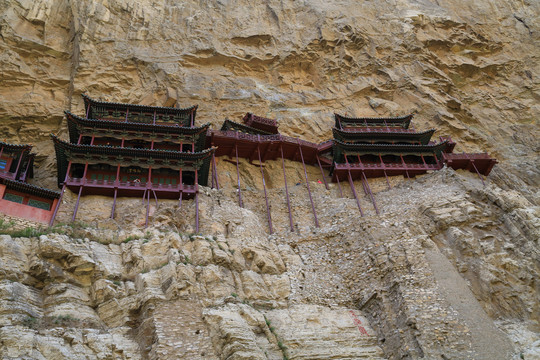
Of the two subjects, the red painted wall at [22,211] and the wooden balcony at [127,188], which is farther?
the wooden balcony at [127,188]

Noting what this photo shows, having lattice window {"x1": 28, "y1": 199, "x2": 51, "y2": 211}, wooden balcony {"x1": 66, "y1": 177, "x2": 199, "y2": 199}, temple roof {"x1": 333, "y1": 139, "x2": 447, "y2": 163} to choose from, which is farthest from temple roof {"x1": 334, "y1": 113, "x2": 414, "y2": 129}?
lattice window {"x1": 28, "y1": 199, "x2": 51, "y2": 211}

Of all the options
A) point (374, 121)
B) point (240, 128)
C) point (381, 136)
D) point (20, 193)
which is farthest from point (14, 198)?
point (374, 121)

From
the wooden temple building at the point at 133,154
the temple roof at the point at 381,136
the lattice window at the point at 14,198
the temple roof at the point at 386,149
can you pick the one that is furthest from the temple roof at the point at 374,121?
the lattice window at the point at 14,198

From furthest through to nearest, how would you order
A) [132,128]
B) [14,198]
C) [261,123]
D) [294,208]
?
1. [261,123]
2. [132,128]
3. [294,208]
4. [14,198]

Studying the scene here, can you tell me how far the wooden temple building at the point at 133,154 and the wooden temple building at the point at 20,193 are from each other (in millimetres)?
1409

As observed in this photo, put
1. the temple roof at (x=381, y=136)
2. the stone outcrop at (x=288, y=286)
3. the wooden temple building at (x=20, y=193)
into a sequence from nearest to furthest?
the stone outcrop at (x=288, y=286) < the wooden temple building at (x=20, y=193) < the temple roof at (x=381, y=136)

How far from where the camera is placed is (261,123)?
123 ft

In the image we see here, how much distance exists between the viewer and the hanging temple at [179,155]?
87.7 feet

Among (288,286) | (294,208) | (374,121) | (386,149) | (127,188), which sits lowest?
(288,286)

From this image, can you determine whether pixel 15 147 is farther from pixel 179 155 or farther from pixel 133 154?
pixel 179 155

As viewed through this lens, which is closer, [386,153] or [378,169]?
[378,169]

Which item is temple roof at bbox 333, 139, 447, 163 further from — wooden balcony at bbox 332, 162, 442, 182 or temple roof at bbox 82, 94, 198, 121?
temple roof at bbox 82, 94, 198, 121

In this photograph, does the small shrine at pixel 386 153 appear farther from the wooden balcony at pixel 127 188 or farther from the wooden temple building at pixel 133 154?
the wooden balcony at pixel 127 188

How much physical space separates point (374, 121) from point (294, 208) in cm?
1664
